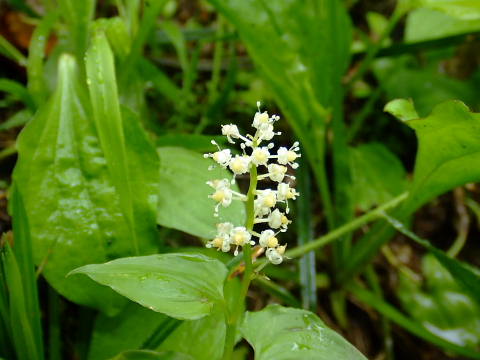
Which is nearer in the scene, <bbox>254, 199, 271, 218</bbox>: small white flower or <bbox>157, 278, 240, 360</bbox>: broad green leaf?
<bbox>254, 199, 271, 218</bbox>: small white flower

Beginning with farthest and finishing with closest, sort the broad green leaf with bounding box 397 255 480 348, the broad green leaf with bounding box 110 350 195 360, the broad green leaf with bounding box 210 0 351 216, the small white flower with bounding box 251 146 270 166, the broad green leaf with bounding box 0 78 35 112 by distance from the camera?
the broad green leaf with bounding box 397 255 480 348 → the broad green leaf with bounding box 210 0 351 216 → the broad green leaf with bounding box 0 78 35 112 → the broad green leaf with bounding box 110 350 195 360 → the small white flower with bounding box 251 146 270 166

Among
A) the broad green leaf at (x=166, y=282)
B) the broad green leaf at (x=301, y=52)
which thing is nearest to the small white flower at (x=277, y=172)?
the broad green leaf at (x=166, y=282)

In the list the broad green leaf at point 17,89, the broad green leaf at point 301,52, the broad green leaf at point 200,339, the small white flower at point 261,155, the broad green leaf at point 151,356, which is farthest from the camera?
the broad green leaf at point 301,52

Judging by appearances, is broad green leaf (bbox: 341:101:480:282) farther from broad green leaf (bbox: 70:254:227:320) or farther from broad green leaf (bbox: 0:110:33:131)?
broad green leaf (bbox: 0:110:33:131)

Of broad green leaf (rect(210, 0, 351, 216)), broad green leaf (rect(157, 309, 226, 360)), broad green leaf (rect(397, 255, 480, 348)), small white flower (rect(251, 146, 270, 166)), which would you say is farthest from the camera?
broad green leaf (rect(397, 255, 480, 348))

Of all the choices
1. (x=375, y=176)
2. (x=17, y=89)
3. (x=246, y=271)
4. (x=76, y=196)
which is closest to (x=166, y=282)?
(x=246, y=271)

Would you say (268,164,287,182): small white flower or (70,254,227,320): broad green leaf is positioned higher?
(268,164,287,182): small white flower

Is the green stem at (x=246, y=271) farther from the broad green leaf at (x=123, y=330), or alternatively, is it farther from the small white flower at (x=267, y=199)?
the broad green leaf at (x=123, y=330)

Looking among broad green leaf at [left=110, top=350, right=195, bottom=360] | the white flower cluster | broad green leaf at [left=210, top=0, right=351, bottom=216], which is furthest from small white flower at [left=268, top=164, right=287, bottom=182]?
broad green leaf at [left=210, top=0, right=351, bottom=216]
